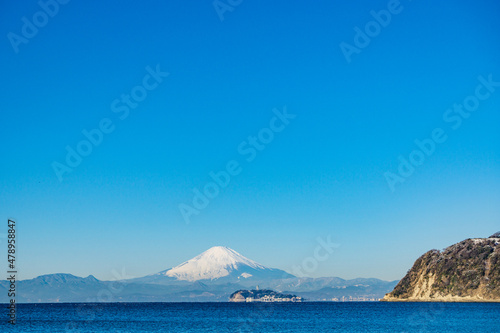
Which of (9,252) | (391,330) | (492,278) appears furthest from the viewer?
(492,278)

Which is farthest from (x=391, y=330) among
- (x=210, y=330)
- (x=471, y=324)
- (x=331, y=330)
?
(x=210, y=330)

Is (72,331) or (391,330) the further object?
(72,331)

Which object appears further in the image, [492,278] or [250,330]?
[492,278]

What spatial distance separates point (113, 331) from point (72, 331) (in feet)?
25.6

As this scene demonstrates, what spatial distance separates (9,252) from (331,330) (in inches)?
2380

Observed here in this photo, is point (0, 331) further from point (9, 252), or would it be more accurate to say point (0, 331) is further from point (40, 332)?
point (9, 252)

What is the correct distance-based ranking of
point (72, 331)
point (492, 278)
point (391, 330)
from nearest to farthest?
point (391, 330) < point (72, 331) < point (492, 278)

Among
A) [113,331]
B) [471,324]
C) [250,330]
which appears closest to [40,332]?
[113,331]

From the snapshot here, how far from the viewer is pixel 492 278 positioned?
655 feet

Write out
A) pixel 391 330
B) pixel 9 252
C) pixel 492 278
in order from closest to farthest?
pixel 9 252 < pixel 391 330 < pixel 492 278

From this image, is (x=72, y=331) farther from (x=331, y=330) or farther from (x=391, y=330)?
(x=391, y=330)

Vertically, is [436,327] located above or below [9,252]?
below

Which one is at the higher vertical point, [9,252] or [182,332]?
[9,252]

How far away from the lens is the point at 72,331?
94.4 m
